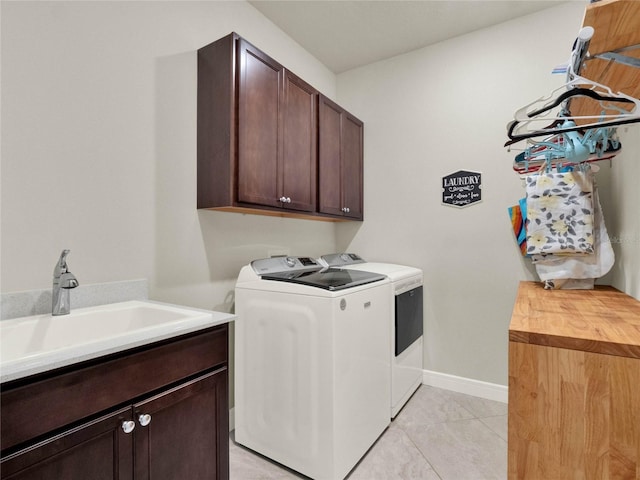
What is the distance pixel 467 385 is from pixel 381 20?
2.86m

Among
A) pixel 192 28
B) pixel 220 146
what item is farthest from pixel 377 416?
pixel 192 28

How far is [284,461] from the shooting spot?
1744 mm

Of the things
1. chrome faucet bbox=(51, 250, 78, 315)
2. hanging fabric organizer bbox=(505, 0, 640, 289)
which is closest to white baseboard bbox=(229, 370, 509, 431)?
hanging fabric organizer bbox=(505, 0, 640, 289)

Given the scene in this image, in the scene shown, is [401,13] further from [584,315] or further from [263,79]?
[584,315]

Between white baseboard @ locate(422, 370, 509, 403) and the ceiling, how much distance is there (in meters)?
2.71

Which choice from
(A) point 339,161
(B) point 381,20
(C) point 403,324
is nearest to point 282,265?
(C) point 403,324

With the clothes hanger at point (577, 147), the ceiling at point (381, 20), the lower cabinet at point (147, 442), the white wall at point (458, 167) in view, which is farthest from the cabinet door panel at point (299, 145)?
the clothes hanger at point (577, 147)

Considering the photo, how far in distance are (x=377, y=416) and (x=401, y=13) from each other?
2.71 m

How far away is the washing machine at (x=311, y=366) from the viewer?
1598 mm

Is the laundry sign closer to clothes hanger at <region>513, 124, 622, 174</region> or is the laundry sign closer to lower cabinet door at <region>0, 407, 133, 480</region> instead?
clothes hanger at <region>513, 124, 622, 174</region>

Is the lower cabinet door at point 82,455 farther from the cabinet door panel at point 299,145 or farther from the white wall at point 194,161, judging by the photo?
the cabinet door panel at point 299,145

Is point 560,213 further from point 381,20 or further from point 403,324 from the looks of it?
point 381,20

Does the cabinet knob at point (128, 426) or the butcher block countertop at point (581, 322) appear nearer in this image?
the butcher block countertop at point (581, 322)

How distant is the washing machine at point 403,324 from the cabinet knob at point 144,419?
4.87 feet
